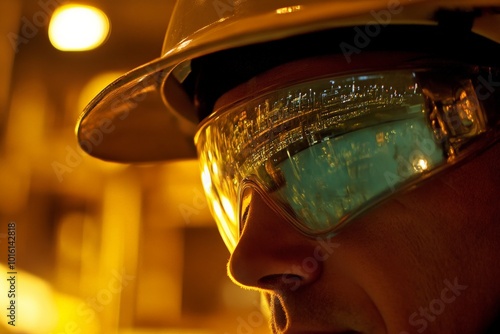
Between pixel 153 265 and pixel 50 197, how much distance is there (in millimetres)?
507

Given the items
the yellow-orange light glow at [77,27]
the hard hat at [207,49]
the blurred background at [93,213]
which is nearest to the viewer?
the hard hat at [207,49]

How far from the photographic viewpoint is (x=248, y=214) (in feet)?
2.54

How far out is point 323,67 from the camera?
0.70 metres

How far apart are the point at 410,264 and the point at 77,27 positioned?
187 cm

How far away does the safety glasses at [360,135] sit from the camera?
648 millimetres

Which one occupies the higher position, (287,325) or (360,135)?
(360,135)

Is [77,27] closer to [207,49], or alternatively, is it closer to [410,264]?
[207,49]

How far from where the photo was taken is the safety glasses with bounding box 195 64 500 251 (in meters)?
0.65

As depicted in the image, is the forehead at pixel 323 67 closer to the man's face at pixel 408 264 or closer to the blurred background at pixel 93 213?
the man's face at pixel 408 264

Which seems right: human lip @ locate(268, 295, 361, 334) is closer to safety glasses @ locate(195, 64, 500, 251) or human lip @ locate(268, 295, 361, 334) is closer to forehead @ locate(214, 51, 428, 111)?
safety glasses @ locate(195, 64, 500, 251)

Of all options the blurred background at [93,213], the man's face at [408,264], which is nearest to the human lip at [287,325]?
the man's face at [408,264]

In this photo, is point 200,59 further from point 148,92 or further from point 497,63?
point 497,63

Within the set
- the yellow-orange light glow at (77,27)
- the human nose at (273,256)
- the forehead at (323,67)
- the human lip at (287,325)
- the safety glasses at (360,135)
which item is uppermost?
the yellow-orange light glow at (77,27)

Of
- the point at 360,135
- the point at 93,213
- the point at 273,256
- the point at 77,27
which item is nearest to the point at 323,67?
the point at 360,135
